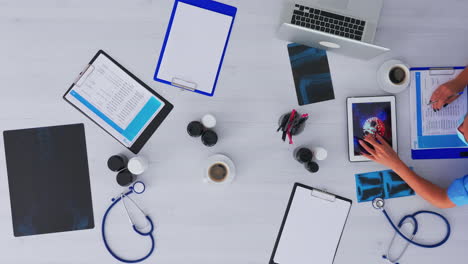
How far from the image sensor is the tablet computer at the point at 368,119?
4.16 feet

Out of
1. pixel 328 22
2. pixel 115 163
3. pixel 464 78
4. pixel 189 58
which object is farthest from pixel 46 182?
pixel 464 78

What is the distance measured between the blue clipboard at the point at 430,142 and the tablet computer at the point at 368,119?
10 centimetres

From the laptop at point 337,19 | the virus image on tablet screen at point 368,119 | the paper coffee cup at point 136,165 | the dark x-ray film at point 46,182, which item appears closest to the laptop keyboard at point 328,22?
the laptop at point 337,19

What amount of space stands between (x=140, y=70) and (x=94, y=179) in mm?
450

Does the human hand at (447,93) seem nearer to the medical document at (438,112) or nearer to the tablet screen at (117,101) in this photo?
the medical document at (438,112)

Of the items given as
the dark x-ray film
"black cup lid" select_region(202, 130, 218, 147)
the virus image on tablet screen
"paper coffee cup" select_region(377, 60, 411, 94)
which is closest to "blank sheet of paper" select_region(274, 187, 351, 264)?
the virus image on tablet screen

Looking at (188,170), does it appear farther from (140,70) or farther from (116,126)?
(140,70)

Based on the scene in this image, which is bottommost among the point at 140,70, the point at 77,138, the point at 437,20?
the point at 77,138

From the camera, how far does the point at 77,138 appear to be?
49.0 inches

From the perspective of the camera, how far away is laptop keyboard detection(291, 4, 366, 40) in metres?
1.23

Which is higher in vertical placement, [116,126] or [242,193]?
[116,126]

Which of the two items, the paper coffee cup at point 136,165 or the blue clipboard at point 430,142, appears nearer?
the paper coffee cup at point 136,165

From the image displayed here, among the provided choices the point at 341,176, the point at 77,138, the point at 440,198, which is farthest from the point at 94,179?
the point at 440,198

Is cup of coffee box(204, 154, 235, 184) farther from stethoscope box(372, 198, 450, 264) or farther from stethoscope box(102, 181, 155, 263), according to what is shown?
stethoscope box(372, 198, 450, 264)
